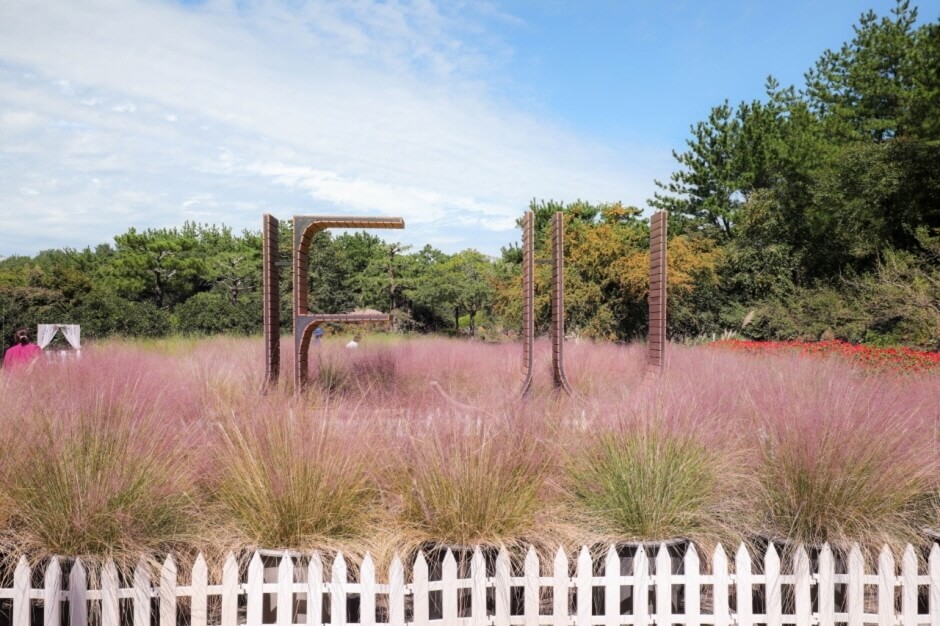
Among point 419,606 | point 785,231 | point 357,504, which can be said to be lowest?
point 419,606

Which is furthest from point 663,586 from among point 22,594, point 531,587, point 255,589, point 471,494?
A: point 22,594

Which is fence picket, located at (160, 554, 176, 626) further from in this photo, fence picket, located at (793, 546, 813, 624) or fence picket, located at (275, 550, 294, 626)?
fence picket, located at (793, 546, 813, 624)

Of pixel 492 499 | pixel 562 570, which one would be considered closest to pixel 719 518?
pixel 562 570

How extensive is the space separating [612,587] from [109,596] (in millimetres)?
2142

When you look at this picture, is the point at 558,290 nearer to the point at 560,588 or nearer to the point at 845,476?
the point at 845,476

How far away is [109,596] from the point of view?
113 inches

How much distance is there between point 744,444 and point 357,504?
2.25m

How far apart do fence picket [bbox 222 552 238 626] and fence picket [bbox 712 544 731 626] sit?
2095 mm

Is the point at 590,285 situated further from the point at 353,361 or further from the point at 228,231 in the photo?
the point at 228,231

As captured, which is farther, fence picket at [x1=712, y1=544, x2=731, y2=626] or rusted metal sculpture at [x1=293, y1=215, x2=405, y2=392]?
rusted metal sculpture at [x1=293, y1=215, x2=405, y2=392]

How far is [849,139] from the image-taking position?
807 inches

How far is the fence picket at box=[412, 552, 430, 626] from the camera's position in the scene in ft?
9.43

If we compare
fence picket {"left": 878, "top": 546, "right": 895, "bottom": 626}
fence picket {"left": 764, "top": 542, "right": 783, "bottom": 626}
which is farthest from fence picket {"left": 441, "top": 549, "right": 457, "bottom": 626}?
fence picket {"left": 878, "top": 546, "right": 895, "bottom": 626}

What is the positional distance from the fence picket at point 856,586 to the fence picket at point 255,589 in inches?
102
